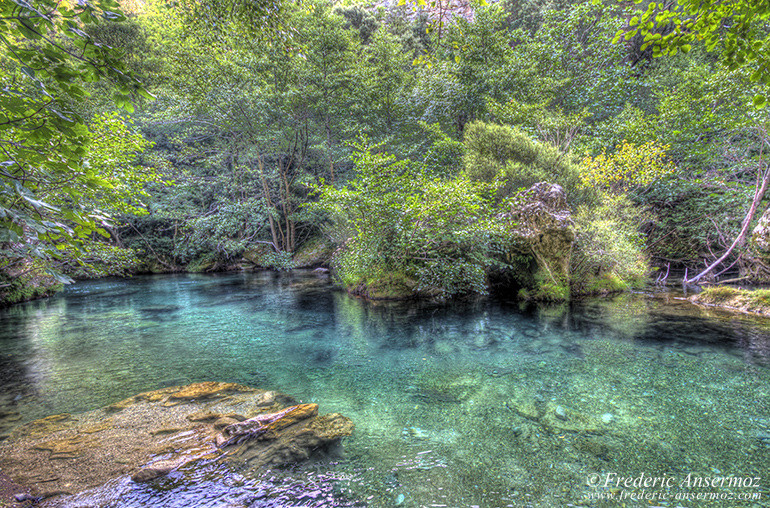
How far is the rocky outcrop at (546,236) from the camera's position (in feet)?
32.5

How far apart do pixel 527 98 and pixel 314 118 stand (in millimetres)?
12212

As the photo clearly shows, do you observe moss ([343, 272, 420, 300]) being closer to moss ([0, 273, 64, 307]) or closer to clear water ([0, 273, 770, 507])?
clear water ([0, 273, 770, 507])

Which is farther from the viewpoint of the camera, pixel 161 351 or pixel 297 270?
pixel 297 270

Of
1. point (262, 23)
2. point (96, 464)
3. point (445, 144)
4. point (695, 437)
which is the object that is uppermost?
point (445, 144)

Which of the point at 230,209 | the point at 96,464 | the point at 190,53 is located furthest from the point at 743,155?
the point at 190,53

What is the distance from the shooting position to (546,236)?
1002cm

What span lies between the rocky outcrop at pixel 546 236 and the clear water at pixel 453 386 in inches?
47.6

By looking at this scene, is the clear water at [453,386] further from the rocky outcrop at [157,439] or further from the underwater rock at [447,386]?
the rocky outcrop at [157,439]

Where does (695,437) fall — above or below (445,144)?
below

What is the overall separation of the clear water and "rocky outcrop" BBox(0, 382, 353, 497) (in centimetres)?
21

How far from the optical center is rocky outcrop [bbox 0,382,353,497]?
2818 millimetres

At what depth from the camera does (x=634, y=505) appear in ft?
8.21

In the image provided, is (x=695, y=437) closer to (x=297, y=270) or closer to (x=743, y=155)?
(x=743, y=155)

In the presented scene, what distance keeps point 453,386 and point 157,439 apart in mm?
3615
